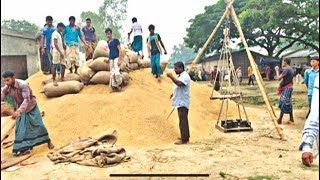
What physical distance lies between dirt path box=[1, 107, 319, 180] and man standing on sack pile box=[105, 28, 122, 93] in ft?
7.21

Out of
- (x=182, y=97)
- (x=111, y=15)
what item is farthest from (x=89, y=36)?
(x=111, y=15)

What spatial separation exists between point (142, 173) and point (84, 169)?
850 mm

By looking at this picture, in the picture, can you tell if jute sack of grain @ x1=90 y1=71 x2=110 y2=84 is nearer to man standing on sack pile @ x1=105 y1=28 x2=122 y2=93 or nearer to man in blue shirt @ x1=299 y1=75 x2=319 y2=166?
man standing on sack pile @ x1=105 y1=28 x2=122 y2=93

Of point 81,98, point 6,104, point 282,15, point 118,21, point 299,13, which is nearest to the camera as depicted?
point 81,98

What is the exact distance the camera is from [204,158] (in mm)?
4832

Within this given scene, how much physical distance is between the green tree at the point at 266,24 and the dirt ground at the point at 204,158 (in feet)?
29.4

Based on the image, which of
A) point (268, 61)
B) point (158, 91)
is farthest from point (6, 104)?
point (268, 61)

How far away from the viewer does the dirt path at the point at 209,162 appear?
164 inches

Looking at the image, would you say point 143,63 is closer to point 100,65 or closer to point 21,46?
point 100,65

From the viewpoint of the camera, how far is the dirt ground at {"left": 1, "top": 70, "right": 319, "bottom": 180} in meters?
4.18

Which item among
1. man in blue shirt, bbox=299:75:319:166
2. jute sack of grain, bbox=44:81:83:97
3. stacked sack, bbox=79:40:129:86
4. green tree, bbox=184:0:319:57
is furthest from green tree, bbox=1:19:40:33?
man in blue shirt, bbox=299:75:319:166

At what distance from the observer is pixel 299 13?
13336mm

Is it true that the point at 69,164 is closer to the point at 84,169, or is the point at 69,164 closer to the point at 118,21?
the point at 84,169

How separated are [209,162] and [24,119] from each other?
313 centimetres
